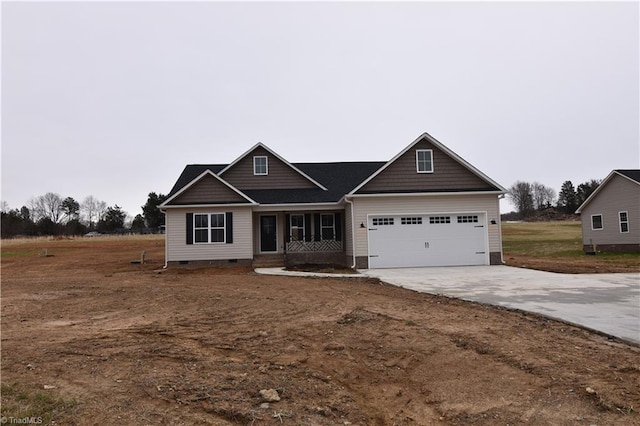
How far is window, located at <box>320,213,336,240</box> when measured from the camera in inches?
828

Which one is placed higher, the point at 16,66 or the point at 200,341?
the point at 16,66

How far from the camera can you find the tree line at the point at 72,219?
197 ft

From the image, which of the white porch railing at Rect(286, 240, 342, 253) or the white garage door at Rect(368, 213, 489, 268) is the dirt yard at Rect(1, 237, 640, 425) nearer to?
the white garage door at Rect(368, 213, 489, 268)

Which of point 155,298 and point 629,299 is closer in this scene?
point 629,299

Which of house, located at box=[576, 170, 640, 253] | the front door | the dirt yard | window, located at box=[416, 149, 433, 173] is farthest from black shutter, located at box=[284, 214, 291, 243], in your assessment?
house, located at box=[576, 170, 640, 253]

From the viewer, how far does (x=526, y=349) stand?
18.2 ft

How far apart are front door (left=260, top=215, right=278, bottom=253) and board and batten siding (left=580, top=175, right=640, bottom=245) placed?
68.8 ft

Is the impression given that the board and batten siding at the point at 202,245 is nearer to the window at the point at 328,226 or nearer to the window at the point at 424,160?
the window at the point at 328,226

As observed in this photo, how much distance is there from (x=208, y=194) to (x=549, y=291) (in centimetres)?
1405

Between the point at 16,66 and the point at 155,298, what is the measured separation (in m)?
11.1

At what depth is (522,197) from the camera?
9300 cm

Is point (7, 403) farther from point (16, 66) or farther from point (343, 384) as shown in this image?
point (16, 66)

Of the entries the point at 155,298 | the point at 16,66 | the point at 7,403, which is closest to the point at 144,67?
the point at 16,66

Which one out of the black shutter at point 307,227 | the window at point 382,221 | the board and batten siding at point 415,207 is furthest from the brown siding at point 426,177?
the black shutter at point 307,227
